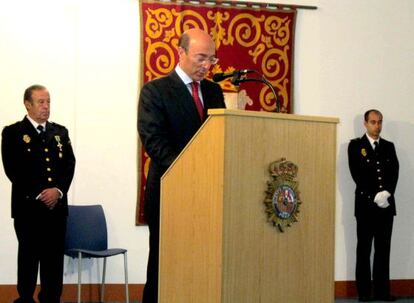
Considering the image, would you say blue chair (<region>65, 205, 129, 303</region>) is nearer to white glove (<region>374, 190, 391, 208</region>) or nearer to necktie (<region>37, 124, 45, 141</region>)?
necktie (<region>37, 124, 45, 141</region>)

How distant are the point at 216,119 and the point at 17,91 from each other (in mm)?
4148

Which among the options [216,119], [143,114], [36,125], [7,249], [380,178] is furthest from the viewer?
[380,178]

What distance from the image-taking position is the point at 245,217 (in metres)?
2.66

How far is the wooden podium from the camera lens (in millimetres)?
2629

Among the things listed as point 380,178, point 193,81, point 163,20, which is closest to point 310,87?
point 380,178

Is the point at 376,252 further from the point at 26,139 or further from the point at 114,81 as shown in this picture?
the point at 26,139

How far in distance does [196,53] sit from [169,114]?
293 millimetres

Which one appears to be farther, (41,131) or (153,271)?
(41,131)

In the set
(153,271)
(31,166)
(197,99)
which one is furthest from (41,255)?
(197,99)

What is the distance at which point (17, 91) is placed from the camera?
6.43 meters

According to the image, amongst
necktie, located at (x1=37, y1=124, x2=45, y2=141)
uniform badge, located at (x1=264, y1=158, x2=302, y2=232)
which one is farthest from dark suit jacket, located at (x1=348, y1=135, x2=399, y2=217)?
uniform badge, located at (x1=264, y1=158, x2=302, y2=232)

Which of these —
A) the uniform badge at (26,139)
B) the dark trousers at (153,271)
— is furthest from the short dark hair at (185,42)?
the uniform badge at (26,139)

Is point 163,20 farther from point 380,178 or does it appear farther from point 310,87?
point 380,178

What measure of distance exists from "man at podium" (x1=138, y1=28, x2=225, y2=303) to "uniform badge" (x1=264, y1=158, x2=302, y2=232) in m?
0.58
